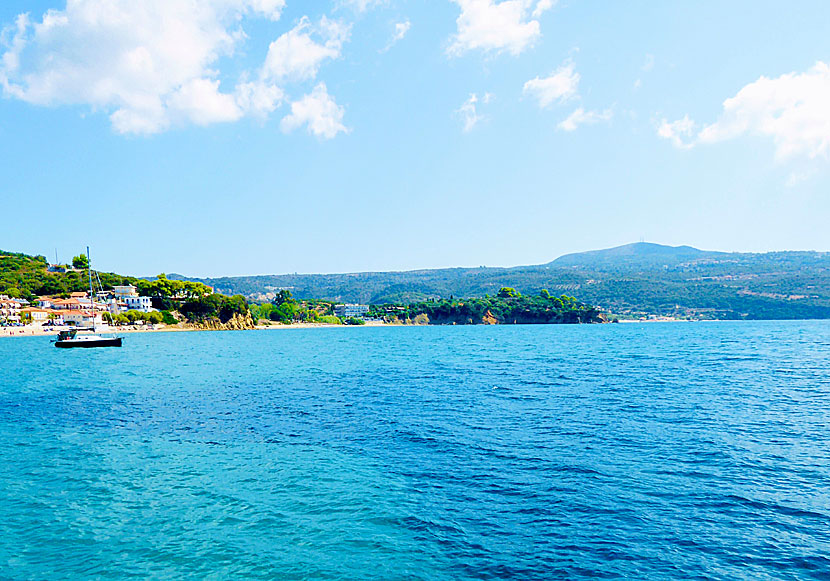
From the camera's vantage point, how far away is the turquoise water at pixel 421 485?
1136 centimetres

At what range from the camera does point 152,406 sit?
30.5 metres

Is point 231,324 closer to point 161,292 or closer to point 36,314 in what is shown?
Answer: point 161,292

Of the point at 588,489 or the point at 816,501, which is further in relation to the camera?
the point at 588,489

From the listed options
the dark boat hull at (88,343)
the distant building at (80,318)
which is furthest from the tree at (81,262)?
the dark boat hull at (88,343)

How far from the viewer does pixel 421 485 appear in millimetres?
16000

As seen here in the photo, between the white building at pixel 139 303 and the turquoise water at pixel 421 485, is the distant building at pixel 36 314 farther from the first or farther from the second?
the turquoise water at pixel 421 485

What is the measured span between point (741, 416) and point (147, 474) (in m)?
25.5

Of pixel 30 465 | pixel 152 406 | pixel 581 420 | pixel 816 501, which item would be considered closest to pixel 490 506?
pixel 816 501

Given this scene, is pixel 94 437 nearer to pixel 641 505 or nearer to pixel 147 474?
pixel 147 474

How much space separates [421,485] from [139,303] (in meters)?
170

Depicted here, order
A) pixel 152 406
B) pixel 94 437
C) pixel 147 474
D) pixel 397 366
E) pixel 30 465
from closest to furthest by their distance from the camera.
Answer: pixel 147 474, pixel 30 465, pixel 94 437, pixel 152 406, pixel 397 366

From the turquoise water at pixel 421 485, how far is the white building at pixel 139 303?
5512 inches

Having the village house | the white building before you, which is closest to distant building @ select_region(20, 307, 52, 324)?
the village house

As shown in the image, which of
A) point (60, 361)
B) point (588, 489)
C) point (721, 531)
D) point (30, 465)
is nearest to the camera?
point (721, 531)
